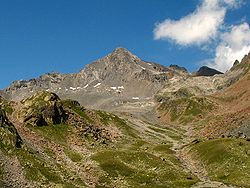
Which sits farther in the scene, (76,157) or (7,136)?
(76,157)

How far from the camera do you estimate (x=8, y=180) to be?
62.9m

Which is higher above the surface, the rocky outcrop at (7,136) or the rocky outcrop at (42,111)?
the rocky outcrop at (42,111)

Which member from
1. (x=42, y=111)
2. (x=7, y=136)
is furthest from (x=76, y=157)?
(x=42, y=111)

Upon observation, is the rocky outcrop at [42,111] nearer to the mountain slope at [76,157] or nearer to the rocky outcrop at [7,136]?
the mountain slope at [76,157]

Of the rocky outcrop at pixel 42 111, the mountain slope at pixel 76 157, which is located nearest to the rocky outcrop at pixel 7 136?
the mountain slope at pixel 76 157

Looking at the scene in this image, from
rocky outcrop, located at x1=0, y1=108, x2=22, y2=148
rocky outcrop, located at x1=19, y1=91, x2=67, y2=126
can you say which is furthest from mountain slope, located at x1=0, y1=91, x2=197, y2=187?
rocky outcrop, located at x1=0, y1=108, x2=22, y2=148

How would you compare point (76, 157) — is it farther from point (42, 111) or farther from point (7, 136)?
point (42, 111)

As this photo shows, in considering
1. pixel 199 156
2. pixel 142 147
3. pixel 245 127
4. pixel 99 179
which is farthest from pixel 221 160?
pixel 245 127

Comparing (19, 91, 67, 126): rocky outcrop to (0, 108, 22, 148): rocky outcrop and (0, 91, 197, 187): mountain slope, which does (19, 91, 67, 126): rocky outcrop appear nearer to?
(0, 91, 197, 187): mountain slope

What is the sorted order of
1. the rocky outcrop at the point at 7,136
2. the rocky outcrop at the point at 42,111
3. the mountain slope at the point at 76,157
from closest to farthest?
1. the mountain slope at the point at 76,157
2. the rocky outcrop at the point at 7,136
3. the rocky outcrop at the point at 42,111

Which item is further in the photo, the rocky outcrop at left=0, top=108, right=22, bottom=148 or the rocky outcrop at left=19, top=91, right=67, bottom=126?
the rocky outcrop at left=19, top=91, right=67, bottom=126

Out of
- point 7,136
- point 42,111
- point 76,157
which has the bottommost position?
point 76,157

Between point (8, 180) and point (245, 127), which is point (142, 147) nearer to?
point (245, 127)

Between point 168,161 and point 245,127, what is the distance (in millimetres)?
61248
